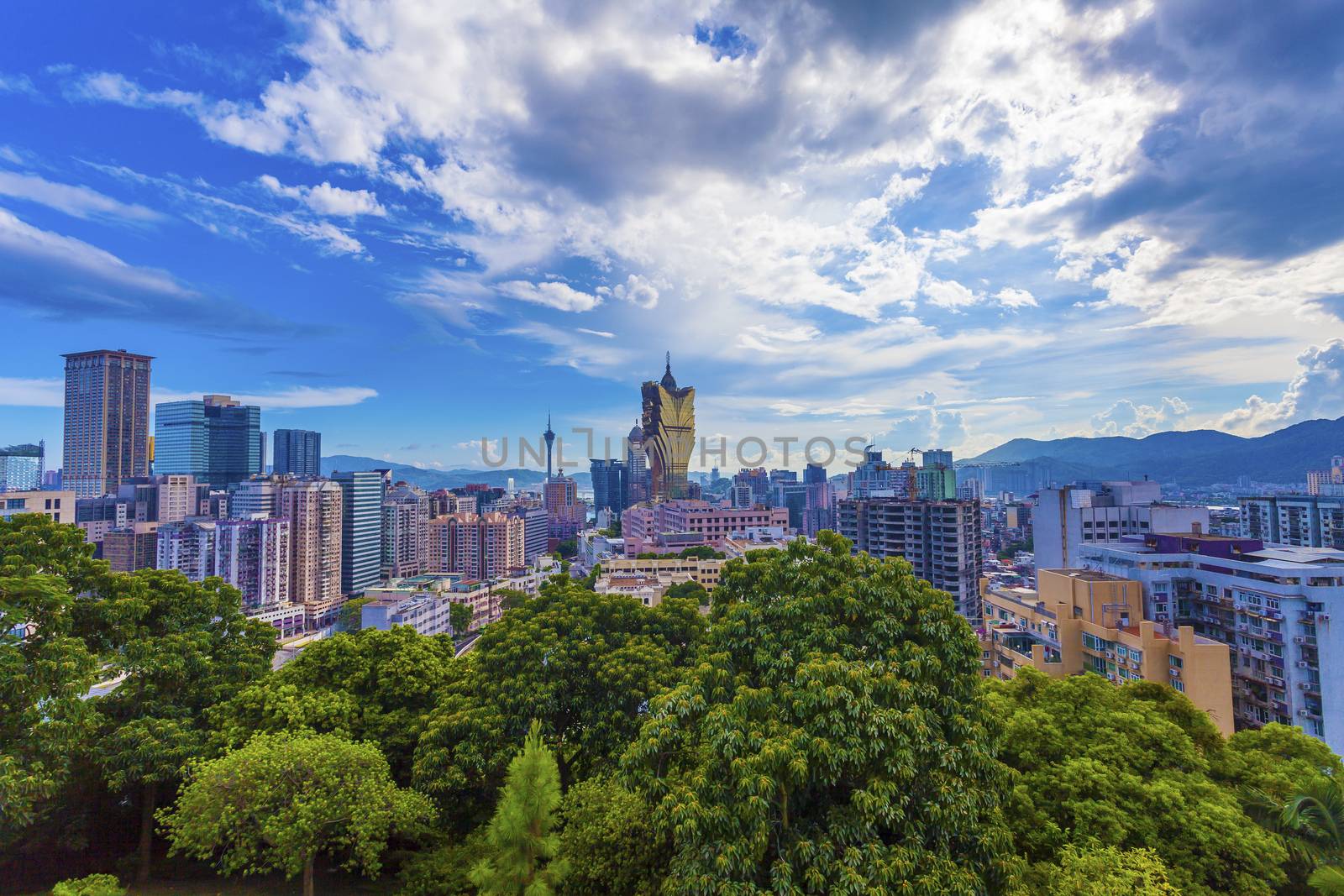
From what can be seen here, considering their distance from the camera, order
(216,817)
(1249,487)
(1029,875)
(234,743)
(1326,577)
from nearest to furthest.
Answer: (1029,875)
(216,817)
(234,743)
(1326,577)
(1249,487)

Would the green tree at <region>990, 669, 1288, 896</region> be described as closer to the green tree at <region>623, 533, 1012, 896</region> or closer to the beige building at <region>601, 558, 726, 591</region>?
the green tree at <region>623, 533, 1012, 896</region>

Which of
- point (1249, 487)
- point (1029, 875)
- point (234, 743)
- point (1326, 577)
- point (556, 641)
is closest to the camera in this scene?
point (1029, 875)

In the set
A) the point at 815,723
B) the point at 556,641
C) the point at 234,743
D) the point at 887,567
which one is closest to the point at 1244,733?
the point at 887,567

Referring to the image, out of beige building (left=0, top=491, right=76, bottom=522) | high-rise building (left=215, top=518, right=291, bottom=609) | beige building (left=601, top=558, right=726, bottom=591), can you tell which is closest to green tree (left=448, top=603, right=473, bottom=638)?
beige building (left=601, top=558, right=726, bottom=591)

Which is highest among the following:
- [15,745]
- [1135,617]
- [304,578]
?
[15,745]

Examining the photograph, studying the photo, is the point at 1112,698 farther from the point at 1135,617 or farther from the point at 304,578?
the point at 304,578

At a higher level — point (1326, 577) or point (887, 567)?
point (887, 567)

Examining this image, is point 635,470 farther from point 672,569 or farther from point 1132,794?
point 1132,794
